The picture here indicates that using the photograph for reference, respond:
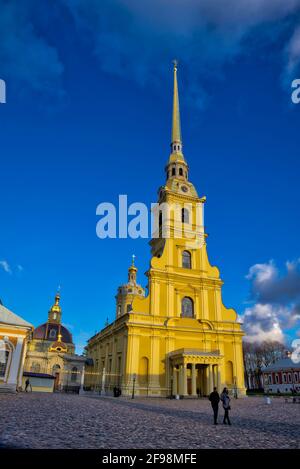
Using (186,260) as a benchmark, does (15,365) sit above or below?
below

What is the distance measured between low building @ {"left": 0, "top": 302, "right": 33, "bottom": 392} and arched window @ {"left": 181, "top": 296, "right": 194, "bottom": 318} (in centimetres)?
1679

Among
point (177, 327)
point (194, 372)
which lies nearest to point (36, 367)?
point (177, 327)

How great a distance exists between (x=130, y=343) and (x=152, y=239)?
1454 cm

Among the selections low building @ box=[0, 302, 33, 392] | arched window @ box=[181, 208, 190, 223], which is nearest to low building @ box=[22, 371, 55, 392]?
low building @ box=[0, 302, 33, 392]

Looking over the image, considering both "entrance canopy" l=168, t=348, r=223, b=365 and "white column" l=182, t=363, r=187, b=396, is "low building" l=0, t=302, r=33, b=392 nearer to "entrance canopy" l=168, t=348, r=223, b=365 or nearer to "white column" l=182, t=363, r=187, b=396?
"entrance canopy" l=168, t=348, r=223, b=365

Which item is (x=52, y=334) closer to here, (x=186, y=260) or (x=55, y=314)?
(x=55, y=314)

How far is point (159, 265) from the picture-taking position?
127ft

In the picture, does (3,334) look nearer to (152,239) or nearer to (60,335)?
(152,239)

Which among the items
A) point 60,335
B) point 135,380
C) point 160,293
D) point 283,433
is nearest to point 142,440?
point 283,433

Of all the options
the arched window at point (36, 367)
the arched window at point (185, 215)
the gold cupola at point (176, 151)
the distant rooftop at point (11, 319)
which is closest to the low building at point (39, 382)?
the distant rooftop at point (11, 319)

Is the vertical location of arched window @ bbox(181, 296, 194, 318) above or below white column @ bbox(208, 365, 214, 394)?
above

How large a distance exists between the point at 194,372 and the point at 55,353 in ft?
150

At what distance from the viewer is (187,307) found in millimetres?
38469

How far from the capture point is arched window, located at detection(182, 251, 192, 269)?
1610 inches
